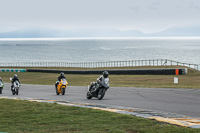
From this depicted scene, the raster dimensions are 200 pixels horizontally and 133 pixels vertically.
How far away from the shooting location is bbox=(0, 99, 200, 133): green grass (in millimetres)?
8727

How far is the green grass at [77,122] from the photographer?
873cm

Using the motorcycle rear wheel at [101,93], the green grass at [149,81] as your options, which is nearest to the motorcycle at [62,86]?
the motorcycle rear wheel at [101,93]

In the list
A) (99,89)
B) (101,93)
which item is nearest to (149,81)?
(99,89)

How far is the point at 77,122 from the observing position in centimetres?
996

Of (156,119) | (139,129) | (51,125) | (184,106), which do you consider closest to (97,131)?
(139,129)

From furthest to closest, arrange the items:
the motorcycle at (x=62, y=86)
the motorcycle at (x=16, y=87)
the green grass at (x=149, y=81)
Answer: the green grass at (x=149, y=81), the motorcycle at (x=16, y=87), the motorcycle at (x=62, y=86)

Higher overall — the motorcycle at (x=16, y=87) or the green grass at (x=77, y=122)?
the motorcycle at (x=16, y=87)

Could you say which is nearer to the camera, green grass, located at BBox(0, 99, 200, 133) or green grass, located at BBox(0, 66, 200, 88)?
green grass, located at BBox(0, 99, 200, 133)

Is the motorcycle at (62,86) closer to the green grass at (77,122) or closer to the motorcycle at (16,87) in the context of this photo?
the motorcycle at (16,87)

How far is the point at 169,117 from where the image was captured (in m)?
10.8

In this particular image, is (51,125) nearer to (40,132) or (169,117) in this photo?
(40,132)

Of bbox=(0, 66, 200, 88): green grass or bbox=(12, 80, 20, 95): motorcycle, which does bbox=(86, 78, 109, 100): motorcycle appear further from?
bbox=(0, 66, 200, 88): green grass

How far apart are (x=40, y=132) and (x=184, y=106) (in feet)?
22.7

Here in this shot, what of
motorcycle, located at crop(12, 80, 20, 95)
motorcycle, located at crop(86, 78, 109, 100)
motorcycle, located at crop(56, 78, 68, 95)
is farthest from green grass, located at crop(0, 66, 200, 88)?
motorcycle, located at crop(86, 78, 109, 100)
